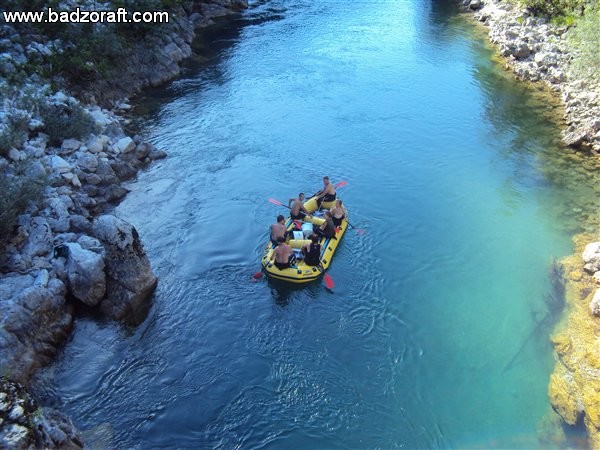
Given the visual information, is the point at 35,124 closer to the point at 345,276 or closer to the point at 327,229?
the point at 327,229

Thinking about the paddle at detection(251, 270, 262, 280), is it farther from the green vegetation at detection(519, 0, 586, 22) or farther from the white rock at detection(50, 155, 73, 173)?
the green vegetation at detection(519, 0, 586, 22)

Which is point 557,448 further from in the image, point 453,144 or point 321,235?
point 453,144

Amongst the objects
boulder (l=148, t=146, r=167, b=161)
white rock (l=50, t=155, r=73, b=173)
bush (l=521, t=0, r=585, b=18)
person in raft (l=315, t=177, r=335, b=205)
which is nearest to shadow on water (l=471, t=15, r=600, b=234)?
bush (l=521, t=0, r=585, b=18)

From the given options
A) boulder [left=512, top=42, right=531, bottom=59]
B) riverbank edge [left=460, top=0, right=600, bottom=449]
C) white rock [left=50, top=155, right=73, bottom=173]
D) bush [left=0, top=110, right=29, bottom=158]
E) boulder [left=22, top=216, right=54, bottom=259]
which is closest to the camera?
riverbank edge [left=460, top=0, right=600, bottom=449]

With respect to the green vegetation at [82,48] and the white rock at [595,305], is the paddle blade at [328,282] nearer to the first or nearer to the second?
the white rock at [595,305]

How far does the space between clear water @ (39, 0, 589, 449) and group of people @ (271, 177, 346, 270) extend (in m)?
0.72

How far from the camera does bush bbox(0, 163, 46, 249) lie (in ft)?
39.5

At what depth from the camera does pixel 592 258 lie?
13.8 meters

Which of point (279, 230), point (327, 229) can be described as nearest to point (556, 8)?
point (327, 229)

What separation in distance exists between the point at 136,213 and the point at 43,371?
20.9 ft

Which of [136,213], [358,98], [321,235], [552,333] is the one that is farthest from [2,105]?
[552,333]

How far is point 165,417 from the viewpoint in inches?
398

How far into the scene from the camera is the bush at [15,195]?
12.1 meters

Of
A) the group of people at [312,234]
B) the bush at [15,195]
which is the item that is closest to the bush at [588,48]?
the group of people at [312,234]
